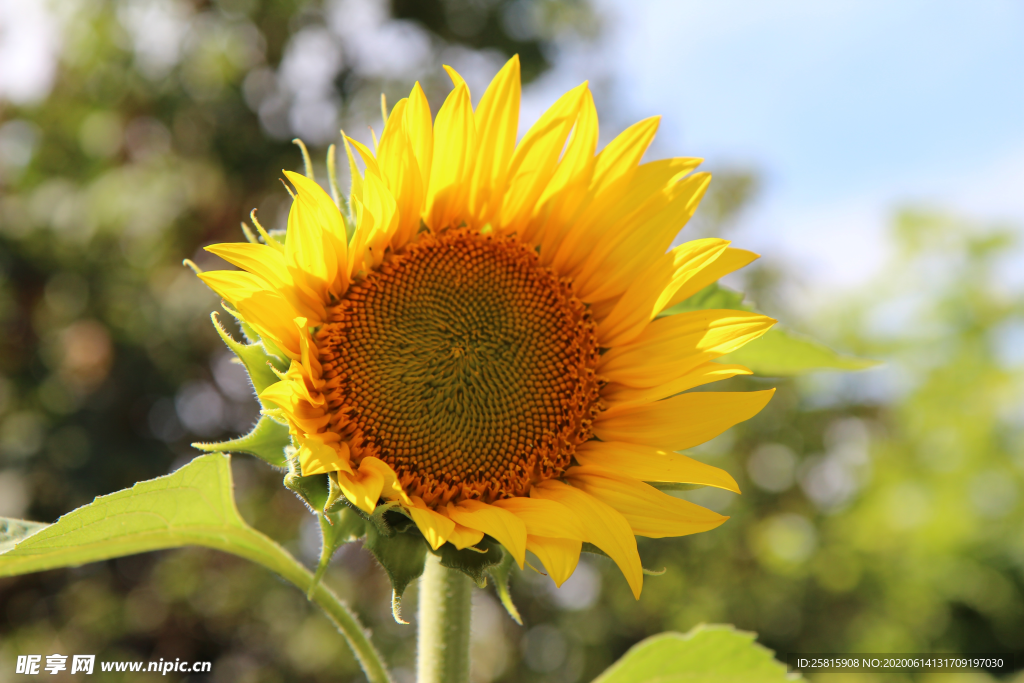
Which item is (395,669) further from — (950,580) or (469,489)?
(950,580)

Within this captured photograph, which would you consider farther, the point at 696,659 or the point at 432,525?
the point at 696,659

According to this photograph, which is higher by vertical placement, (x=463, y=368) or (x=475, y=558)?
(x=463, y=368)

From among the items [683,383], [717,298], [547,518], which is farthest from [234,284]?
[717,298]

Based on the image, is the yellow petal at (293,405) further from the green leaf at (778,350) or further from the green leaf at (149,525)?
the green leaf at (778,350)

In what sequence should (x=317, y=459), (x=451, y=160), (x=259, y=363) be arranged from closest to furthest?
1. (x=317, y=459)
2. (x=259, y=363)
3. (x=451, y=160)

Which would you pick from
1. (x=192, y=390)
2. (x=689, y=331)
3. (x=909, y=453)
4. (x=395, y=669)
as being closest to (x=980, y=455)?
(x=909, y=453)

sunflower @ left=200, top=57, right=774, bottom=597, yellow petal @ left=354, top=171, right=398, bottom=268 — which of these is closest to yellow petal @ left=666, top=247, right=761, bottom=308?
sunflower @ left=200, top=57, right=774, bottom=597

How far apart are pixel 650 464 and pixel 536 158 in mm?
490

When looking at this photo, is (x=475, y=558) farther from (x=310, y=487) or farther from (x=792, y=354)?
(x=792, y=354)

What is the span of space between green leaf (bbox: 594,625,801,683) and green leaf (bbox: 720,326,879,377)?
46 centimetres

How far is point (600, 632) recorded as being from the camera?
637 centimetres

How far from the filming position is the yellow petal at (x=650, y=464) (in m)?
0.91

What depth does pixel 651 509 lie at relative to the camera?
37.0 inches

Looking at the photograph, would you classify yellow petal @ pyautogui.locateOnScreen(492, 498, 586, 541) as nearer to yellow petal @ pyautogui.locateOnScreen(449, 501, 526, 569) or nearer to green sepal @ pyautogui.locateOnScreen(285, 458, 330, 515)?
yellow petal @ pyautogui.locateOnScreen(449, 501, 526, 569)
